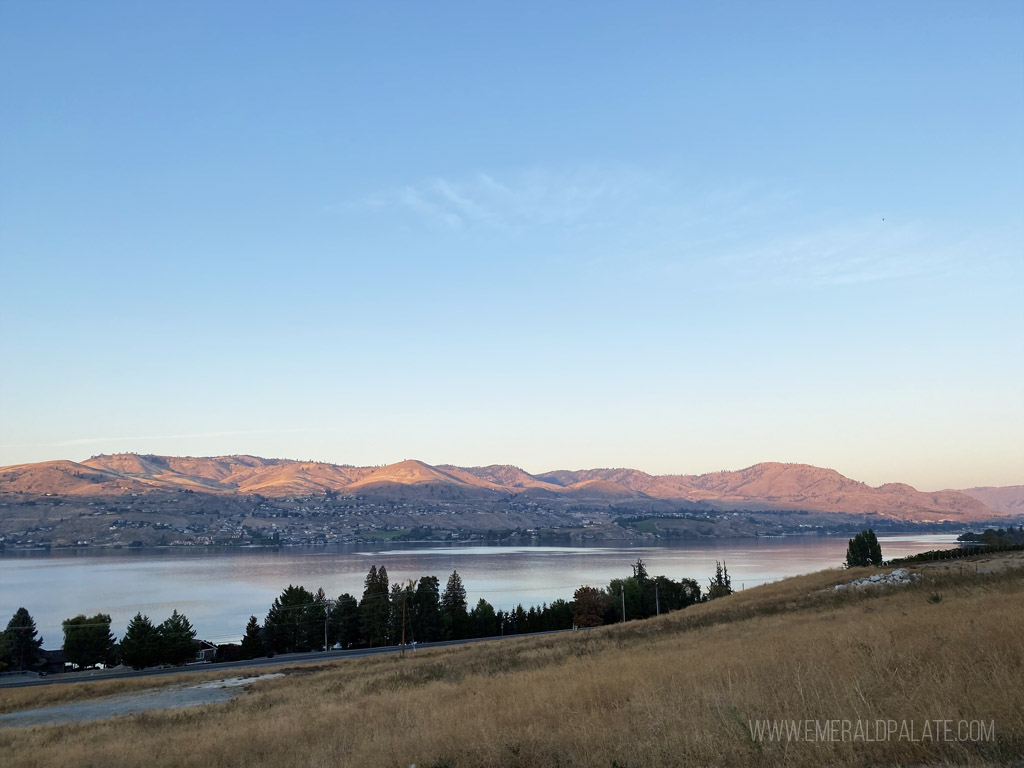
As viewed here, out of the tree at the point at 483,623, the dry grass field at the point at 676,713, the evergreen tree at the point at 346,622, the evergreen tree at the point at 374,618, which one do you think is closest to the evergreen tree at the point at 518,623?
the tree at the point at 483,623

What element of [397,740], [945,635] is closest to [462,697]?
[397,740]

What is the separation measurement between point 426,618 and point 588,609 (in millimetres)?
20720

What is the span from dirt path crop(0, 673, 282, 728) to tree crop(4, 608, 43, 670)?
50.9 m

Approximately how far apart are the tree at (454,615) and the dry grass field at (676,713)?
220 ft

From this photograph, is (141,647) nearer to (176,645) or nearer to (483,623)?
(176,645)

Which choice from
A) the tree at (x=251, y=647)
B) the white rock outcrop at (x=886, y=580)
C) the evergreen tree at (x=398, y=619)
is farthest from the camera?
the evergreen tree at (x=398, y=619)

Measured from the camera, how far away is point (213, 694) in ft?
111

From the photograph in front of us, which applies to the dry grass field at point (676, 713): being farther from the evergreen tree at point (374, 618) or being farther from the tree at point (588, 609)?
the tree at point (588, 609)

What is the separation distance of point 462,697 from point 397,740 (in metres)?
4.99

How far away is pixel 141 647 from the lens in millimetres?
62031

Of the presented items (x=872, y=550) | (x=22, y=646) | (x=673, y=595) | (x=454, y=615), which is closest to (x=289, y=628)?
(x=454, y=615)

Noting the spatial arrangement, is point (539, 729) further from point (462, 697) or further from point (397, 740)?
point (462, 697)

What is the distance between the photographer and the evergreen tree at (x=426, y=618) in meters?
83.6

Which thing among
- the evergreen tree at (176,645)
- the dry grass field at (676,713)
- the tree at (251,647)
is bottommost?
the tree at (251,647)
